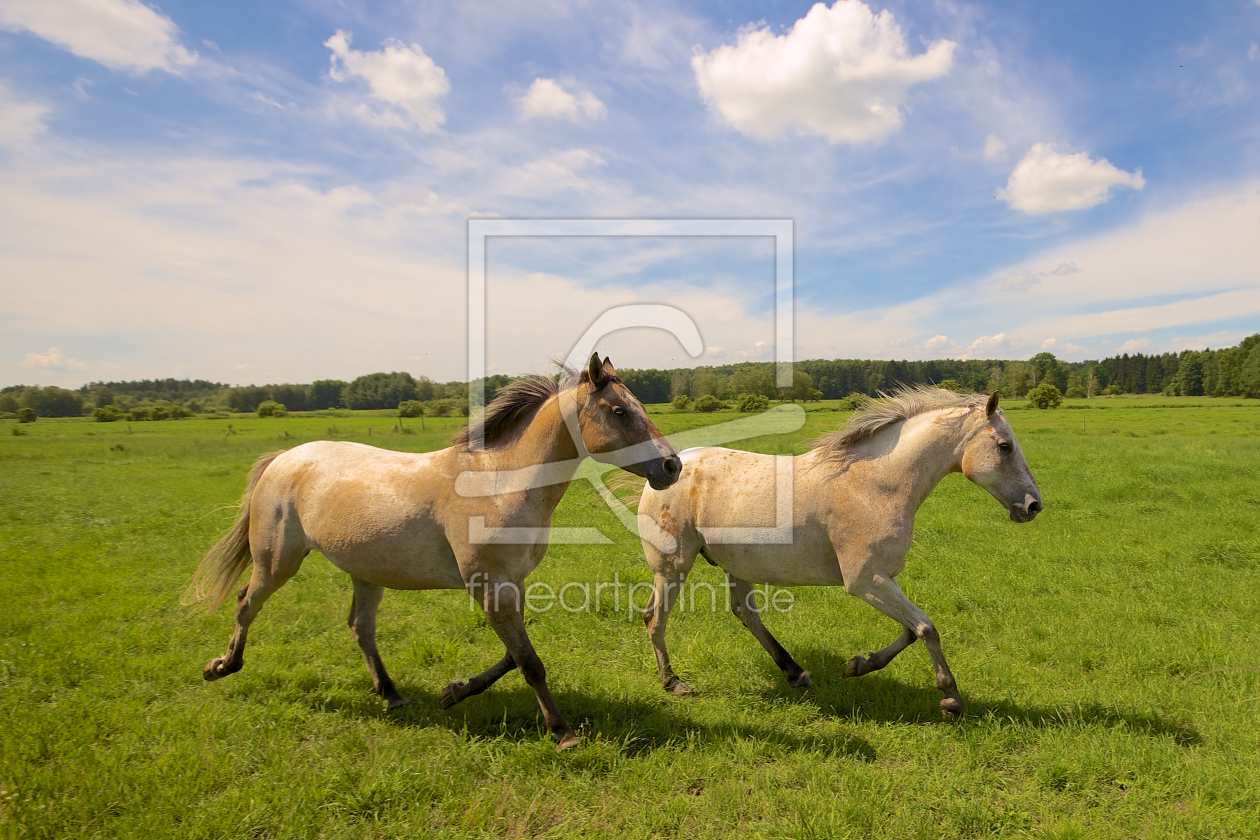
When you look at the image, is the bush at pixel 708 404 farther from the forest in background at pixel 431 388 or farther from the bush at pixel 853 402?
the bush at pixel 853 402

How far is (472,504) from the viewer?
13.4 ft

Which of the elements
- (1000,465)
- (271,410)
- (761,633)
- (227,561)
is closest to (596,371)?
(761,633)

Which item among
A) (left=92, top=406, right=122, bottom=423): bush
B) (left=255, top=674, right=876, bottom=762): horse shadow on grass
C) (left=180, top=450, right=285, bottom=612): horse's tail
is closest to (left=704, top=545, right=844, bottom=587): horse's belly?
(left=255, top=674, right=876, bottom=762): horse shadow on grass

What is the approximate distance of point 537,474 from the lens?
13.4ft

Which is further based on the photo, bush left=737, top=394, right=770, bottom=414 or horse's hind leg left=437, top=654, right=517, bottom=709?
bush left=737, top=394, right=770, bottom=414

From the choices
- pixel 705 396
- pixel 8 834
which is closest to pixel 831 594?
pixel 8 834

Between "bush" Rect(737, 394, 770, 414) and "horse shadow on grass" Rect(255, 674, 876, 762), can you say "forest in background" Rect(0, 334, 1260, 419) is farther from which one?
"horse shadow on grass" Rect(255, 674, 876, 762)

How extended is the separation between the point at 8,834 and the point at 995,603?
27.3 feet

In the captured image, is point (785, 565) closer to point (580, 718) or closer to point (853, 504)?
point (853, 504)

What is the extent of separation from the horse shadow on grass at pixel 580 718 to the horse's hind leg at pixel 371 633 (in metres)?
0.11

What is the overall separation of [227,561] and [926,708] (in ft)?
20.0

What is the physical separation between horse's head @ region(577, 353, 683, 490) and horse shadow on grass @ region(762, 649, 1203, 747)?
2.44 meters

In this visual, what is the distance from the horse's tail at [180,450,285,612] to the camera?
509 centimetres

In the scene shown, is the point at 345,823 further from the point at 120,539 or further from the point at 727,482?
the point at 120,539
